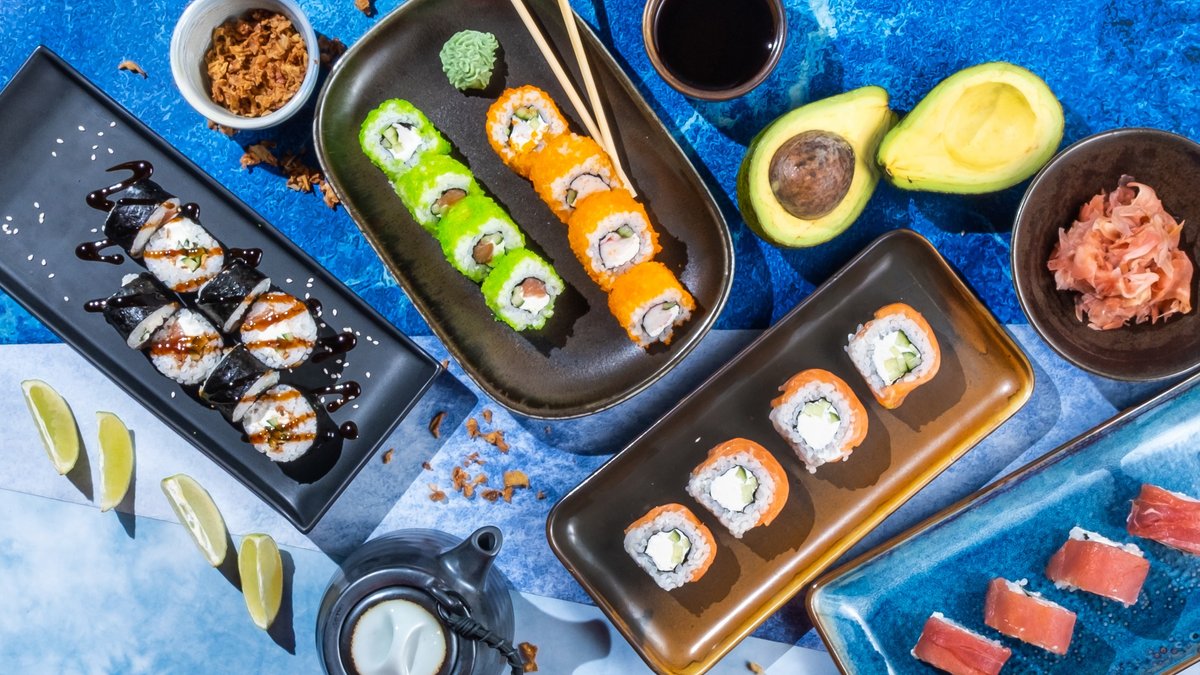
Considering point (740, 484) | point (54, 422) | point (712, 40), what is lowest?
point (54, 422)

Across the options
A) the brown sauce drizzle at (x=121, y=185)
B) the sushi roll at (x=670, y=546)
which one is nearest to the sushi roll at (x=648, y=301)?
the sushi roll at (x=670, y=546)

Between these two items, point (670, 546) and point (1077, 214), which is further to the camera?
point (670, 546)

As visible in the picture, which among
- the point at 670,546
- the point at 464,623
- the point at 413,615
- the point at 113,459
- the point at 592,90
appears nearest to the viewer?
the point at 464,623

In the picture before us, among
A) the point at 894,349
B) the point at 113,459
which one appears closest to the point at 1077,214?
the point at 894,349

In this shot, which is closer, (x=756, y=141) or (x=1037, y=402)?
(x=756, y=141)

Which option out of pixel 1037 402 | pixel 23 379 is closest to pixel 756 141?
pixel 1037 402

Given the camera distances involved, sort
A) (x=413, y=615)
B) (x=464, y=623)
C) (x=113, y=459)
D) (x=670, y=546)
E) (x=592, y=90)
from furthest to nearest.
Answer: (x=113, y=459), (x=670, y=546), (x=592, y=90), (x=413, y=615), (x=464, y=623)

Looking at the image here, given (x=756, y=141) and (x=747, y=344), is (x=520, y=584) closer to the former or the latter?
(x=747, y=344)

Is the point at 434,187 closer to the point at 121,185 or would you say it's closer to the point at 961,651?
the point at 121,185
